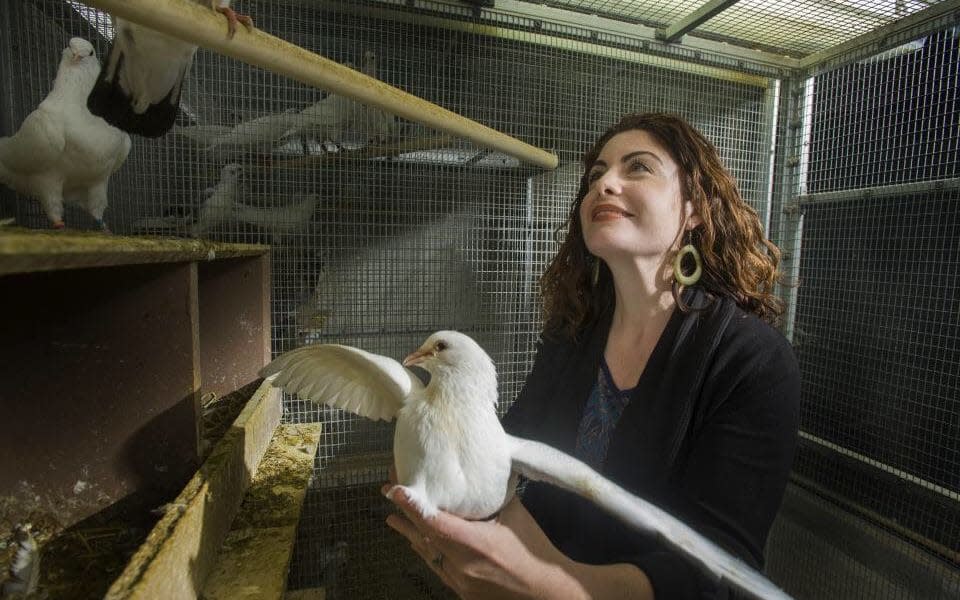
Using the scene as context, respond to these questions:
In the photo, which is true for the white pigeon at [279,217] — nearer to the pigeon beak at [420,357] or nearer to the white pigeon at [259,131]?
the white pigeon at [259,131]

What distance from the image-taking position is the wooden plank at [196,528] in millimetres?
445

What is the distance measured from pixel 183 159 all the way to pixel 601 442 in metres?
1.85

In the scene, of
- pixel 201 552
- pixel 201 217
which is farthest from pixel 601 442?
pixel 201 217

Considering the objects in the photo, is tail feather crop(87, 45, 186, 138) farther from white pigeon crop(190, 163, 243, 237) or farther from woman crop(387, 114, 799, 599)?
woman crop(387, 114, 799, 599)

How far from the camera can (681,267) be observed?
100 centimetres

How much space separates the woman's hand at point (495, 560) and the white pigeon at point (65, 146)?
1.65 meters

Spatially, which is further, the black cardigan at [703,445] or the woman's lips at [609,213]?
the woman's lips at [609,213]

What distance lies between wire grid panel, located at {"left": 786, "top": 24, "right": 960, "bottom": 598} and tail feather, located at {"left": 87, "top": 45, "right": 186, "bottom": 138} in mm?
2535

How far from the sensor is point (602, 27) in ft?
6.34

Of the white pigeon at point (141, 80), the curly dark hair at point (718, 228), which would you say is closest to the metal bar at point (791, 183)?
the curly dark hair at point (718, 228)

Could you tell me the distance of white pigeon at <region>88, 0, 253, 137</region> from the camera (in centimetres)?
117

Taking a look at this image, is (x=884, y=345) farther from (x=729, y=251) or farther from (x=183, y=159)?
(x=183, y=159)

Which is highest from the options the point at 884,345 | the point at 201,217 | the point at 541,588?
the point at 201,217

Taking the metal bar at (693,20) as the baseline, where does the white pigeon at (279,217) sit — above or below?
below
